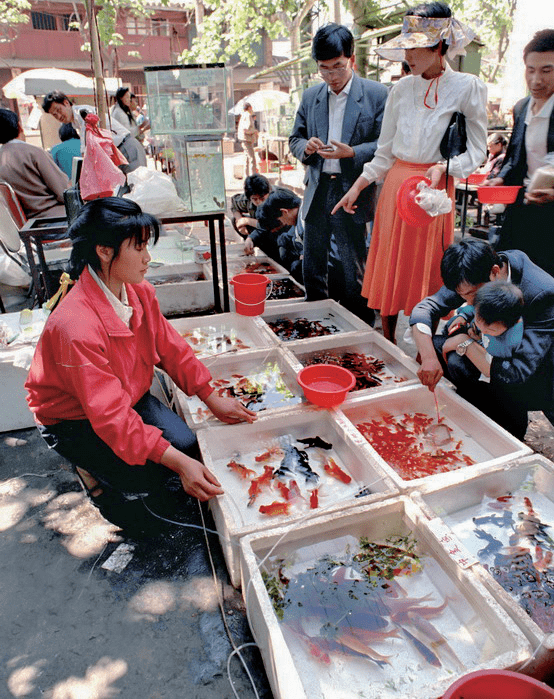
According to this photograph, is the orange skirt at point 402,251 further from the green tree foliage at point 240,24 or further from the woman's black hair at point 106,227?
the green tree foliage at point 240,24

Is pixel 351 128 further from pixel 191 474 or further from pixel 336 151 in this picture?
pixel 191 474

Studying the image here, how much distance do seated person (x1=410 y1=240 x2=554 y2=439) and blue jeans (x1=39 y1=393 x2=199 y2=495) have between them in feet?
4.58

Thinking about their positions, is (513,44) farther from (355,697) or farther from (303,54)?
(355,697)

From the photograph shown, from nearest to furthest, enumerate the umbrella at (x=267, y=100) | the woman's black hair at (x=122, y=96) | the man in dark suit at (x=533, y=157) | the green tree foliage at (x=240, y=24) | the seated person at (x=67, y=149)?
the man in dark suit at (x=533, y=157)
the seated person at (x=67, y=149)
the woman's black hair at (x=122, y=96)
the green tree foliage at (x=240, y=24)
the umbrella at (x=267, y=100)

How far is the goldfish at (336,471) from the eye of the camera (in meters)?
2.37

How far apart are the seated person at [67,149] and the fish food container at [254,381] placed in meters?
4.21

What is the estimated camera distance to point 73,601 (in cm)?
202

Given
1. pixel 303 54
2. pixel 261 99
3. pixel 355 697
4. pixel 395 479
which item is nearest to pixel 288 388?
pixel 395 479

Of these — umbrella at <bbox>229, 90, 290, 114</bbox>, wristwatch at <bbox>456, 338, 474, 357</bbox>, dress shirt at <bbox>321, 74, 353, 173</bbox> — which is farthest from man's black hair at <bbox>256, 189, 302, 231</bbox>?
umbrella at <bbox>229, 90, 290, 114</bbox>

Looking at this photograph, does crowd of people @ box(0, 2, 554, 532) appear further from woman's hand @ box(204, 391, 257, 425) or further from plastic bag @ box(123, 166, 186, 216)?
plastic bag @ box(123, 166, 186, 216)

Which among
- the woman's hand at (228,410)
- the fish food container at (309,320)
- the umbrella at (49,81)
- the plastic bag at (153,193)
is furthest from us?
the umbrella at (49,81)

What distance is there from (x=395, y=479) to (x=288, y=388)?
1.16 meters

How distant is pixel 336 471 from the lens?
7.87ft

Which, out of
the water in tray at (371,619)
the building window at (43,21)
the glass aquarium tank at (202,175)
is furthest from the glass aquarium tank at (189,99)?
the building window at (43,21)
